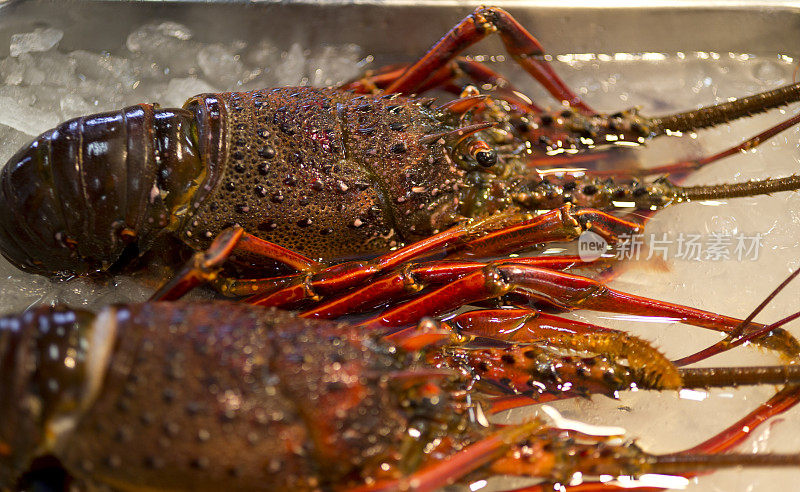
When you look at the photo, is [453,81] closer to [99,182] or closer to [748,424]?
[99,182]

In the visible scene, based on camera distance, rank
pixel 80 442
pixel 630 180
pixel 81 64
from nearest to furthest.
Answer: pixel 80 442 → pixel 630 180 → pixel 81 64

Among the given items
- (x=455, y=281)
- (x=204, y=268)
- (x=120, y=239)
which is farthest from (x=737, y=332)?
(x=120, y=239)

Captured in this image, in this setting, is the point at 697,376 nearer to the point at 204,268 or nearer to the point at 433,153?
the point at 433,153

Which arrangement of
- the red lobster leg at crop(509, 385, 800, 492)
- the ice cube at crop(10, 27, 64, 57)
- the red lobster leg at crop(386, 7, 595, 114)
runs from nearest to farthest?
the red lobster leg at crop(509, 385, 800, 492)
the red lobster leg at crop(386, 7, 595, 114)
the ice cube at crop(10, 27, 64, 57)

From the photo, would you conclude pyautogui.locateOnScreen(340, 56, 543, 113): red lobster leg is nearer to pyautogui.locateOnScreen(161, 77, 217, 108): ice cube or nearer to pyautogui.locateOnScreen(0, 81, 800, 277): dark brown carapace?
pyautogui.locateOnScreen(0, 81, 800, 277): dark brown carapace

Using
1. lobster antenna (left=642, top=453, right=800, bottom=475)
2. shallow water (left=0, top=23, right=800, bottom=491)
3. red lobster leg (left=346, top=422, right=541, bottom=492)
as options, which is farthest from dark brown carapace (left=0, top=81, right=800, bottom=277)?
lobster antenna (left=642, top=453, right=800, bottom=475)

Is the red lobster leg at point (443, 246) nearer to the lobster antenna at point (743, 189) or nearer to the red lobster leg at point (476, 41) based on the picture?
the lobster antenna at point (743, 189)
